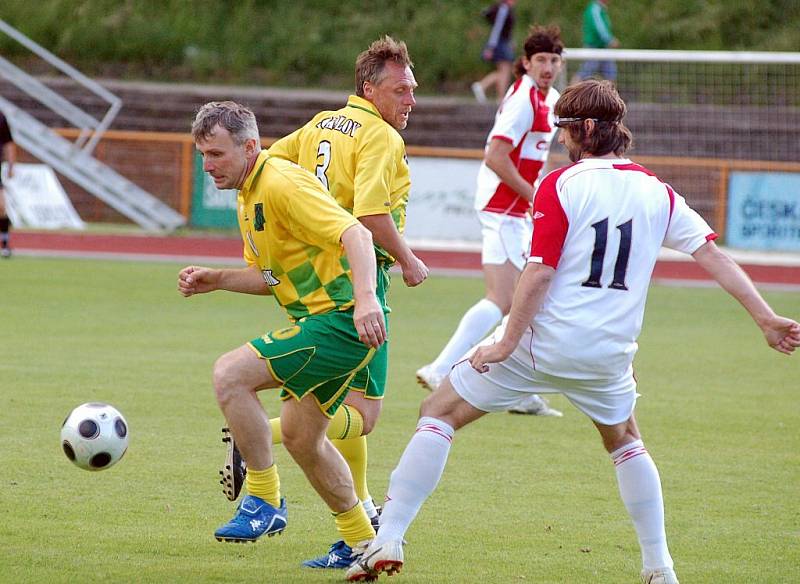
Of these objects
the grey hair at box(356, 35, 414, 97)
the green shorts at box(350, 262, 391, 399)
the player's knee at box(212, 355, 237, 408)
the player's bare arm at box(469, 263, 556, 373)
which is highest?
the grey hair at box(356, 35, 414, 97)

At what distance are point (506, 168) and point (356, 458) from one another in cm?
346

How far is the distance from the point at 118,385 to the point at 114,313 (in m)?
3.94

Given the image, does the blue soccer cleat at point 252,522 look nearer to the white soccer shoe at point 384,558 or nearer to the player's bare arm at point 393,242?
the white soccer shoe at point 384,558

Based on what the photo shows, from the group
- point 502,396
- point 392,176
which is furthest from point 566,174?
point 392,176

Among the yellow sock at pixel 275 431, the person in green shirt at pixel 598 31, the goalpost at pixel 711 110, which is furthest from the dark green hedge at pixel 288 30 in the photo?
the yellow sock at pixel 275 431

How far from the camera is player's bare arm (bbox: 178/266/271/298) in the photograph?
5180mm

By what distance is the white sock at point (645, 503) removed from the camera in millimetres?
4742

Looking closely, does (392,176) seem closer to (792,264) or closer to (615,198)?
(615,198)

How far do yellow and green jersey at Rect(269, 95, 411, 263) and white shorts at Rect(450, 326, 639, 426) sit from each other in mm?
1091

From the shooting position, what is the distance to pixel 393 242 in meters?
5.53

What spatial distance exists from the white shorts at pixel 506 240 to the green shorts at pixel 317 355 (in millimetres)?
3881

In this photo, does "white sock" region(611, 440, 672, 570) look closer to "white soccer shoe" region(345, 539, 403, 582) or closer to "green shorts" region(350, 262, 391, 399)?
"white soccer shoe" region(345, 539, 403, 582)

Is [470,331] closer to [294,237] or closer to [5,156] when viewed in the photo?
→ [294,237]

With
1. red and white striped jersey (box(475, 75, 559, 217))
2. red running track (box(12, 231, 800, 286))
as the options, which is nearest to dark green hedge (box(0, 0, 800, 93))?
red running track (box(12, 231, 800, 286))
